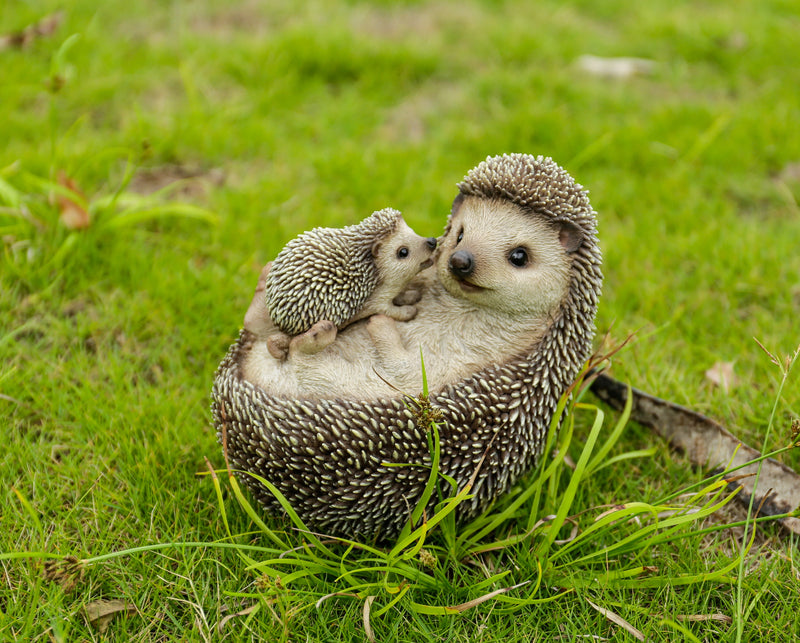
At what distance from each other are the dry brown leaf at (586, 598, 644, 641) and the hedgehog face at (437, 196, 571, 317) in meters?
1.38

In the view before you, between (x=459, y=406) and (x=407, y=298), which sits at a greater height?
(x=407, y=298)

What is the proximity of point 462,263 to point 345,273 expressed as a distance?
553 mm

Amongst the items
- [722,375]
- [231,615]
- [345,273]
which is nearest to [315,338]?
[345,273]

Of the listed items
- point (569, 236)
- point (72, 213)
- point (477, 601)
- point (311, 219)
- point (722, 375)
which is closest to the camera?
point (477, 601)

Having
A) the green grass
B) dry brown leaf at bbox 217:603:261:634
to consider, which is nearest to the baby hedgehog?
the green grass

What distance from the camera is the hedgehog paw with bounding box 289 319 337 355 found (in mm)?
3225

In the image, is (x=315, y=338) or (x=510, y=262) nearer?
(x=315, y=338)

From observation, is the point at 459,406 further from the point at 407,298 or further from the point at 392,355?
the point at 407,298

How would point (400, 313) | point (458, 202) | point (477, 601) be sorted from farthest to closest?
point (458, 202) → point (400, 313) → point (477, 601)

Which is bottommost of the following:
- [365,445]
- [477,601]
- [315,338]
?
[477,601]

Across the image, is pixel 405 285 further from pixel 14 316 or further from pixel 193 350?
pixel 14 316

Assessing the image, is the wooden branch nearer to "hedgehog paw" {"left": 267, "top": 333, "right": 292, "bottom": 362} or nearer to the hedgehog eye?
the hedgehog eye

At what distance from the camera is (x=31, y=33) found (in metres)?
6.76

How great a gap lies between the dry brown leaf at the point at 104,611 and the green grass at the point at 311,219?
0.05m
